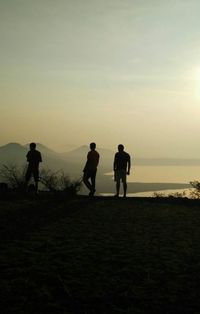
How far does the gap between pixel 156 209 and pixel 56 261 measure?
8532mm

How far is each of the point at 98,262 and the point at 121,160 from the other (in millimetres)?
11120

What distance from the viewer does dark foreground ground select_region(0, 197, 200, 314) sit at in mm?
5703

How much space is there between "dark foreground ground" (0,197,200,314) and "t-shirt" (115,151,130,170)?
4.42 m

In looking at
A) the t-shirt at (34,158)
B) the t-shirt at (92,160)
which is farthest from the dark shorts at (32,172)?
the t-shirt at (92,160)

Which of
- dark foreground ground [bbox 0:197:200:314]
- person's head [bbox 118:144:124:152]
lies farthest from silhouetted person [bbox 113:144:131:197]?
dark foreground ground [bbox 0:197:200:314]

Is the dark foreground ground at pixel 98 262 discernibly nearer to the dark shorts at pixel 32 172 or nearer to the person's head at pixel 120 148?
the person's head at pixel 120 148

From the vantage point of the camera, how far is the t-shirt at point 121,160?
18681 mm

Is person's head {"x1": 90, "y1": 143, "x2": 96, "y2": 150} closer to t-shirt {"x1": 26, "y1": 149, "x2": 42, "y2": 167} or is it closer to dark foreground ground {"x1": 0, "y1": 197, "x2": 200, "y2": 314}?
t-shirt {"x1": 26, "y1": 149, "x2": 42, "y2": 167}

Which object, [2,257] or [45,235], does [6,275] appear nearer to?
[2,257]

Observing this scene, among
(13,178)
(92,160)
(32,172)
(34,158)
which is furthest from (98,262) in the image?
(13,178)

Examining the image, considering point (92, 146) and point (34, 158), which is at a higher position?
point (92, 146)

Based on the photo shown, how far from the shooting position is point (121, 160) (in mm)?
18719

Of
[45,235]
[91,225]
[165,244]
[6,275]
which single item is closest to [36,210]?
[91,225]

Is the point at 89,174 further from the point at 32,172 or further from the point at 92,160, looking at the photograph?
the point at 32,172
